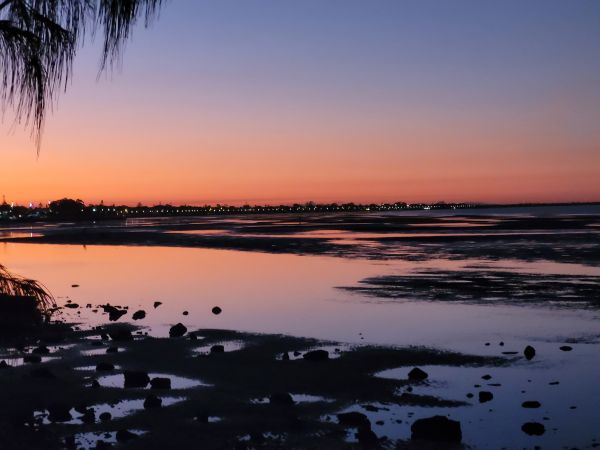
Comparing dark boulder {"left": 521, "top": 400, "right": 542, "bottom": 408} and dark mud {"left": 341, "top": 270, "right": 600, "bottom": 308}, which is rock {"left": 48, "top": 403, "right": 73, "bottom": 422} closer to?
dark boulder {"left": 521, "top": 400, "right": 542, "bottom": 408}

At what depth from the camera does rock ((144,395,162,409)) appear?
340 inches

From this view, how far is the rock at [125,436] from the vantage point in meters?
7.25

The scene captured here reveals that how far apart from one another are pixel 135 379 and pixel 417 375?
450cm

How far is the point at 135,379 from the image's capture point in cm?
988

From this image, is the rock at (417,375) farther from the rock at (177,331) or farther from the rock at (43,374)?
the rock at (177,331)

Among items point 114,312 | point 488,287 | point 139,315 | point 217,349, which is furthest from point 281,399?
point 488,287

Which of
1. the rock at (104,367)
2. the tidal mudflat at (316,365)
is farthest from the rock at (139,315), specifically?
the rock at (104,367)

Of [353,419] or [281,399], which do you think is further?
[281,399]

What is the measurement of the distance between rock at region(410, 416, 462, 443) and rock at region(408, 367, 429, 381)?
2.77 meters

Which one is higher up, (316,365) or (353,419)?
(353,419)

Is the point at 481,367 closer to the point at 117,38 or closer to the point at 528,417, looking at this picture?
the point at 528,417

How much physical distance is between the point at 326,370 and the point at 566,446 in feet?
14.3

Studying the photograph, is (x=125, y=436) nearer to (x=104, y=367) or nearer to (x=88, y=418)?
(x=88, y=418)

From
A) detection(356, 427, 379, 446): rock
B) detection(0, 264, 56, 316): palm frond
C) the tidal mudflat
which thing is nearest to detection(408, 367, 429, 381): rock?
the tidal mudflat
